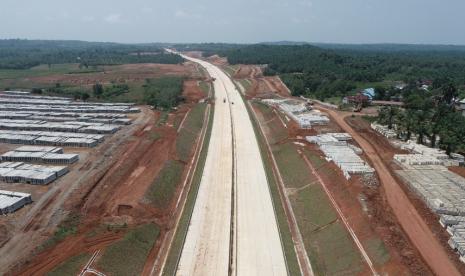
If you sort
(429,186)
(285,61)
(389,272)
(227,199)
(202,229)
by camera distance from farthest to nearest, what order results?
(285,61), (227,199), (429,186), (202,229), (389,272)

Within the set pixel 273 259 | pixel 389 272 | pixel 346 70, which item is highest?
pixel 346 70

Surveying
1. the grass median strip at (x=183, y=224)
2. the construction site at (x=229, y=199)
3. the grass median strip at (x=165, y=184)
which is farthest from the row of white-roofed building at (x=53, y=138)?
the grass median strip at (x=183, y=224)

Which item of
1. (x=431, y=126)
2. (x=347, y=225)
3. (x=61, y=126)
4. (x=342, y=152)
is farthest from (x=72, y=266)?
(x=431, y=126)

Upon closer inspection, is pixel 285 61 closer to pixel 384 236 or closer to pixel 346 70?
pixel 346 70

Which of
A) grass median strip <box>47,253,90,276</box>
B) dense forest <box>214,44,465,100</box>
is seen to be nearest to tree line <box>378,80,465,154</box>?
dense forest <box>214,44,465,100</box>

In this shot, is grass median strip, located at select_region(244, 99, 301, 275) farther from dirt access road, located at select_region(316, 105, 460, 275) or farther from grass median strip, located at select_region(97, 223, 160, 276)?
grass median strip, located at select_region(97, 223, 160, 276)

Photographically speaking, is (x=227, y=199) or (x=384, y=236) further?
(x=227, y=199)

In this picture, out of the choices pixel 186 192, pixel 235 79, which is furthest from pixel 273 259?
pixel 235 79
